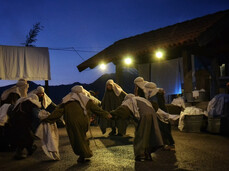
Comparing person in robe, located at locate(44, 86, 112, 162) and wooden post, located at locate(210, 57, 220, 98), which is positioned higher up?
wooden post, located at locate(210, 57, 220, 98)

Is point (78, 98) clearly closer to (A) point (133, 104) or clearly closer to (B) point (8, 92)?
(A) point (133, 104)

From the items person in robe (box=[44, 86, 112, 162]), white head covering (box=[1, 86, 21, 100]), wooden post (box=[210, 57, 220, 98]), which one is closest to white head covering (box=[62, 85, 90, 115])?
person in robe (box=[44, 86, 112, 162])

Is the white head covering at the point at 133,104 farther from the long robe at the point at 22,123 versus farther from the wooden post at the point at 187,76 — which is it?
the wooden post at the point at 187,76

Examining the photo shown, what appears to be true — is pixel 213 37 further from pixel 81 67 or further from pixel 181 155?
pixel 81 67

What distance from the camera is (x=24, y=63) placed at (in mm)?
12906

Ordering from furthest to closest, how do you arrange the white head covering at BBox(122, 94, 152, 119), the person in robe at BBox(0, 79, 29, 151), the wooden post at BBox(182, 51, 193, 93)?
1. the wooden post at BBox(182, 51, 193, 93)
2. the person in robe at BBox(0, 79, 29, 151)
3. the white head covering at BBox(122, 94, 152, 119)

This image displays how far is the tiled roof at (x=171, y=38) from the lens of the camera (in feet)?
31.7

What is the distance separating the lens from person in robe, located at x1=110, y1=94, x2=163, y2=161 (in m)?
5.18

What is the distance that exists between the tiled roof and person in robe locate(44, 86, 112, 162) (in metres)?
5.64

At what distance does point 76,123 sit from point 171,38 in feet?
25.4

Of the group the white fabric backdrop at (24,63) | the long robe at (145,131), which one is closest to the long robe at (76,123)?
the long robe at (145,131)

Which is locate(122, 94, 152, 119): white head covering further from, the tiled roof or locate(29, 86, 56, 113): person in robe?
the tiled roof

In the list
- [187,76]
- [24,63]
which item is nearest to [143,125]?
[187,76]

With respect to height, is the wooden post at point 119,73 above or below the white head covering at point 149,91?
above
